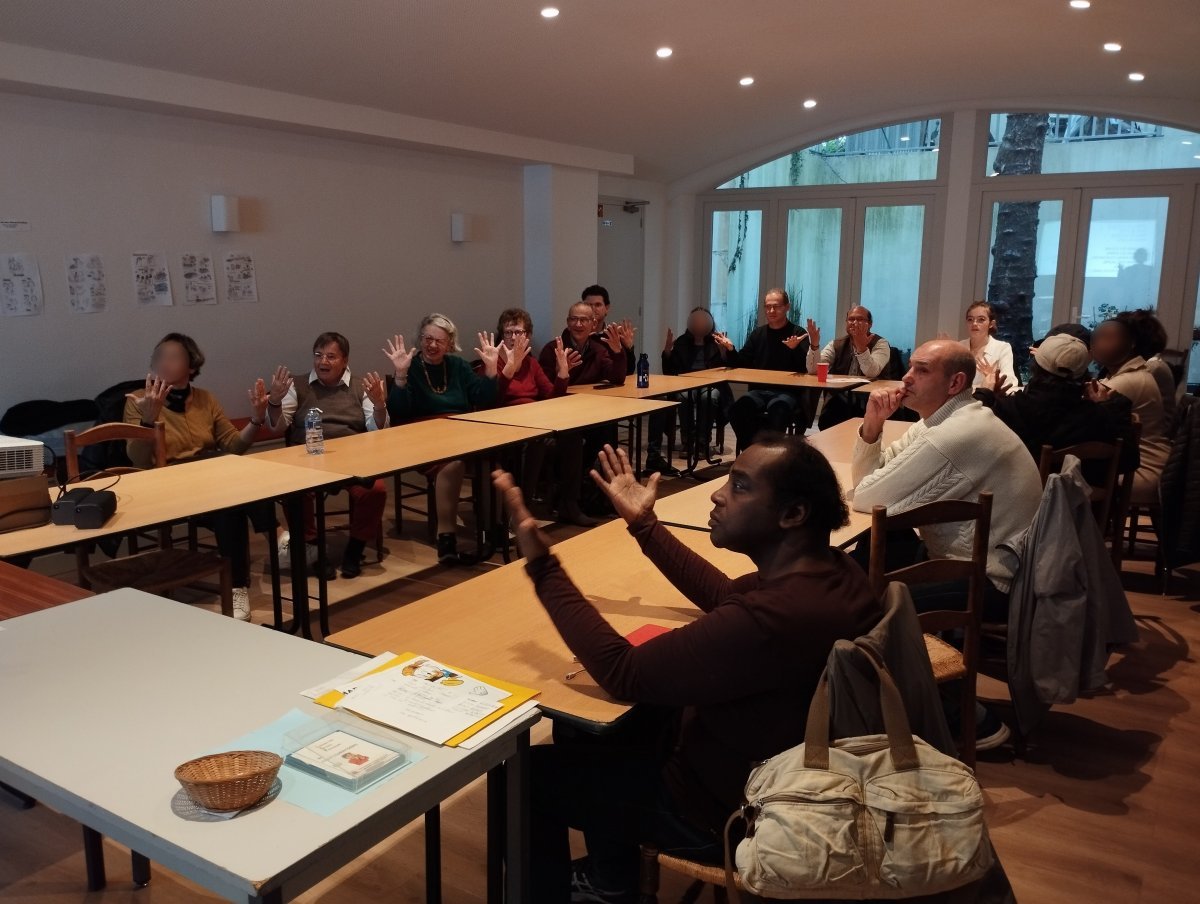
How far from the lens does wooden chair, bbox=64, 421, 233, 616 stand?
3.11 meters

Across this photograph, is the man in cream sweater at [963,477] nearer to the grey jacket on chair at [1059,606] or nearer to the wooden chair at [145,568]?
the grey jacket on chair at [1059,606]

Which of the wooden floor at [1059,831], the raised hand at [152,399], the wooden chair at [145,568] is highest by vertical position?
the raised hand at [152,399]

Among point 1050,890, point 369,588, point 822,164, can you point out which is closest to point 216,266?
point 369,588

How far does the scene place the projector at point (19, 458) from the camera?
8.74 feet

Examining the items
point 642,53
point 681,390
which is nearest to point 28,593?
point 681,390

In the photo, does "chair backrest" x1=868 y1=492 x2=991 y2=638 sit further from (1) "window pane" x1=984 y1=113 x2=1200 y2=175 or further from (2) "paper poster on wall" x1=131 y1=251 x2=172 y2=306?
(1) "window pane" x1=984 y1=113 x2=1200 y2=175

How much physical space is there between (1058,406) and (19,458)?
367cm

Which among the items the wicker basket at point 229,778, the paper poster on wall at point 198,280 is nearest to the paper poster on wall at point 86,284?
the paper poster on wall at point 198,280

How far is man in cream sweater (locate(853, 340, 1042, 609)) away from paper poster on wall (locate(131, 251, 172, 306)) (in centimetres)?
428

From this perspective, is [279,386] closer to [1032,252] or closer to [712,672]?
[712,672]

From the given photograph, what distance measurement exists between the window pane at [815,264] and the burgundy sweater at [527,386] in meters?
4.77

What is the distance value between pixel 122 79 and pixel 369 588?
9.60 feet

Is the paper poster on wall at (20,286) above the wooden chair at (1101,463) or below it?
above

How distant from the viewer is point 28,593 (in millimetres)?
Answer: 2143
